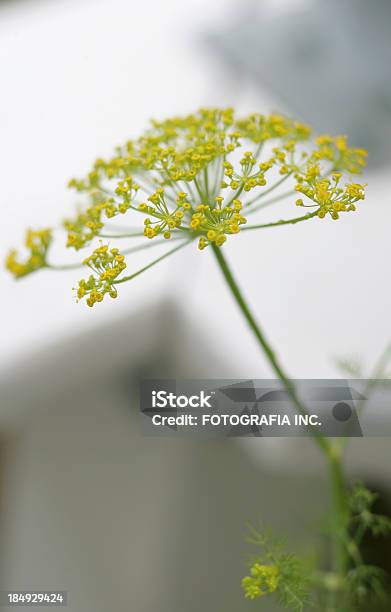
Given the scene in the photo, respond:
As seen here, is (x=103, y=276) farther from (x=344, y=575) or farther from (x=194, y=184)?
(x=344, y=575)

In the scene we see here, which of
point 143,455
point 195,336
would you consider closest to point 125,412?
Answer: point 143,455

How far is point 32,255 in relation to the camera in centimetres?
50

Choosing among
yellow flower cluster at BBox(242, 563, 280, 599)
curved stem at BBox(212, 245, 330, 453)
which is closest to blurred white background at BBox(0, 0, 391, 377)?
curved stem at BBox(212, 245, 330, 453)

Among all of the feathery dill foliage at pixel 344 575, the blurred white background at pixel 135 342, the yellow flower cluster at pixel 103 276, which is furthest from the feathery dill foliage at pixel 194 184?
the feathery dill foliage at pixel 344 575

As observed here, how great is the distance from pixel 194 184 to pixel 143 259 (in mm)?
210

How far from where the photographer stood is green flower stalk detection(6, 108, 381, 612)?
0.44m

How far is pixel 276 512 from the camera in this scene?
77cm

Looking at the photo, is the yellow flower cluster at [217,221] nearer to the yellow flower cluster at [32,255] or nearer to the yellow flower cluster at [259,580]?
the yellow flower cluster at [32,255]

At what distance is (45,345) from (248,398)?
0.41 meters

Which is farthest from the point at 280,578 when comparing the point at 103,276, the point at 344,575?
the point at 103,276

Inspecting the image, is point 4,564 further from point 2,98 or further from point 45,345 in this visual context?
point 2,98

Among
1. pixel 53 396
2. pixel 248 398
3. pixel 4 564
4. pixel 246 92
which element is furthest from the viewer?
pixel 246 92

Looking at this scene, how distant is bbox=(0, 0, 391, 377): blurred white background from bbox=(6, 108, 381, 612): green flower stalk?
173 millimetres

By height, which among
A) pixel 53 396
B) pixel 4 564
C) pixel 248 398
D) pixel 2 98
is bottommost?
pixel 4 564
